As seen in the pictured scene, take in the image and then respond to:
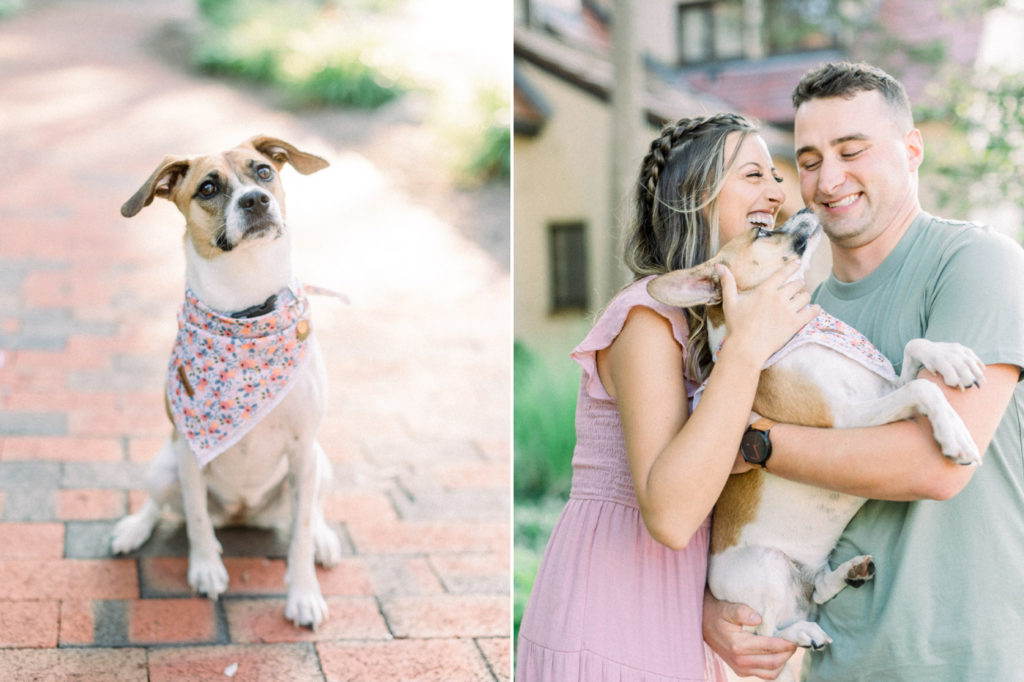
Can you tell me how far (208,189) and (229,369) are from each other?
0.58 meters

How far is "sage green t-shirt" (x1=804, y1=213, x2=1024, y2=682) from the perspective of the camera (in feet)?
6.71

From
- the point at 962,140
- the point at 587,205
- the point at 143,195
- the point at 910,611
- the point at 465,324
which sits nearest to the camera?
Result: the point at 910,611

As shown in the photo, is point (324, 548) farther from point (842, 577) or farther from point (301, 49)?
point (301, 49)

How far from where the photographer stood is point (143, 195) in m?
3.07

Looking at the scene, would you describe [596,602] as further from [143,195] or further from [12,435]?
[12,435]

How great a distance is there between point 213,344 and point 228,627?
98cm

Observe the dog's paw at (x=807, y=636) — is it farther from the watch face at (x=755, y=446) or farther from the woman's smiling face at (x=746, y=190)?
the woman's smiling face at (x=746, y=190)

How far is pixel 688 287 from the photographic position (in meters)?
2.22

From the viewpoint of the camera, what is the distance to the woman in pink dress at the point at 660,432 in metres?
2.07

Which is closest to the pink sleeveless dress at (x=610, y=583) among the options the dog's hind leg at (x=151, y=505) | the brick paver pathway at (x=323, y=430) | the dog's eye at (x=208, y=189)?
the brick paver pathway at (x=323, y=430)

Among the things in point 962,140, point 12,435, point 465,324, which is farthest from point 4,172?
point 962,140

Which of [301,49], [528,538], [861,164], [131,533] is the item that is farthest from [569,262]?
[861,164]

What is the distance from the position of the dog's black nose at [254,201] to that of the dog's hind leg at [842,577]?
198cm

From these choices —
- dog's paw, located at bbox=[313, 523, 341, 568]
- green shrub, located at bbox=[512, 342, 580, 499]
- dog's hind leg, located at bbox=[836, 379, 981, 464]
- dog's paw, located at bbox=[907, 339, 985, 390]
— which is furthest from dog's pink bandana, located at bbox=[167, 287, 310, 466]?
green shrub, located at bbox=[512, 342, 580, 499]
